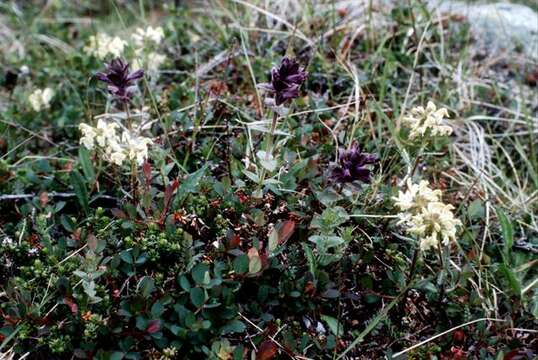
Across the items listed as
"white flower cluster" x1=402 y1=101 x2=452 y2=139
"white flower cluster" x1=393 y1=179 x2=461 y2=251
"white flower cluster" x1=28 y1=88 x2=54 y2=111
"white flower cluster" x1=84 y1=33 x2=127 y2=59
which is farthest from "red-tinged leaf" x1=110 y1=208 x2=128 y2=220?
"white flower cluster" x1=84 y1=33 x2=127 y2=59

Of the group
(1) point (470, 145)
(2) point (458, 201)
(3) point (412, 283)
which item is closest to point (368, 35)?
(1) point (470, 145)

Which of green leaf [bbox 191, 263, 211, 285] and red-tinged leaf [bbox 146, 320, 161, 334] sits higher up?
green leaf [bbox 191, 263, 211, 285]

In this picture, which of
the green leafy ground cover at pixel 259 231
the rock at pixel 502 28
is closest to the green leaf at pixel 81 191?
the green leafy ground cover at pixel 259 231

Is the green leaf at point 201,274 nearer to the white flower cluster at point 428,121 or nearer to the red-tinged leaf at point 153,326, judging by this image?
the red-tinged leaf at point 153,326

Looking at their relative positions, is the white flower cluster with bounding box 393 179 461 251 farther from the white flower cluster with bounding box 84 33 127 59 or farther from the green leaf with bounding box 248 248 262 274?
the white flower cluster with bounding box 84 33 127 59

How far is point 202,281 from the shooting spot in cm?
216

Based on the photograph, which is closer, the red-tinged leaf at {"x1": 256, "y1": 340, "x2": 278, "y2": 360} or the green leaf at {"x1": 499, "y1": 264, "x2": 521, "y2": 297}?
the red-tinged leaf at {"x1": 256, "y1": 340, "x2": 278, "y2": 360}

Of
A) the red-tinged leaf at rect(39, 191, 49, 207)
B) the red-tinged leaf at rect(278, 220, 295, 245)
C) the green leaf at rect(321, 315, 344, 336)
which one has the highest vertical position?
the red-tinged leaf at rect(278, 220, 295, 245)

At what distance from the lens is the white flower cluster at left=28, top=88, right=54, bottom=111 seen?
11.2ft

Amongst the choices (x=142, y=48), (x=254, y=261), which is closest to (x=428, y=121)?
(x=254, y=261)

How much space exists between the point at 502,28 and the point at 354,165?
239 cm

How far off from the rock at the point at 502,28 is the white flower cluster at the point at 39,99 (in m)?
2.45

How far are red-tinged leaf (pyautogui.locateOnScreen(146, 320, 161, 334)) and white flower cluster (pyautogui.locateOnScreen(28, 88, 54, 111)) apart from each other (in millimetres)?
1801

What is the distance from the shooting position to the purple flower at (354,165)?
2.29 meters
